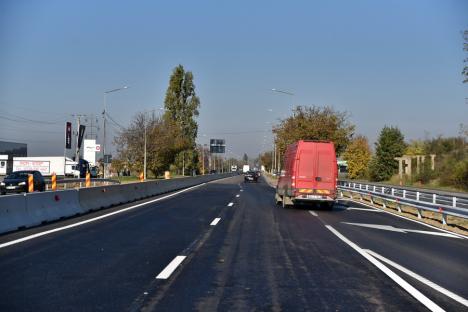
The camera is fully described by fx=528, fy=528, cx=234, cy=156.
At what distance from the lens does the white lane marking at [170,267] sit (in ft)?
25.3

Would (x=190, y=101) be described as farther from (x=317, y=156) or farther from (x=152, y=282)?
(x=152, y=282)

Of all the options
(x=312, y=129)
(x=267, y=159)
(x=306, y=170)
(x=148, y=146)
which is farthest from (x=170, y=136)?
(x=267, y=159)

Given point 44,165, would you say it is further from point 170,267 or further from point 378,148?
point 170,267

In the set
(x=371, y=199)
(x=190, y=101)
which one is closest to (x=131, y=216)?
(x=371, y=199)

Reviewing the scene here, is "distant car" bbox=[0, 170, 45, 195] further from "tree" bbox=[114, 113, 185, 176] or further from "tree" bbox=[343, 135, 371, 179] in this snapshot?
"tree" bbox=[343, 135, 371, 179]

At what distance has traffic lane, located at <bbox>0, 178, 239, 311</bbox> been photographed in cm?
628

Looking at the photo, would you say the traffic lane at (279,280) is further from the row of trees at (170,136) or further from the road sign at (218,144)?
the road sign at (218,144)

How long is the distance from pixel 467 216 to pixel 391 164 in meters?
60.1

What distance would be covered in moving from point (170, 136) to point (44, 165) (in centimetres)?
1796

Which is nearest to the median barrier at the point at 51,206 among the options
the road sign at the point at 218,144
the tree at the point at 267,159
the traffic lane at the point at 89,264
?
the traffic lane at the point at 89,264

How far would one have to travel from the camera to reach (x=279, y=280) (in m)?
7.64

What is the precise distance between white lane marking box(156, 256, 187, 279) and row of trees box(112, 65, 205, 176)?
50956mm

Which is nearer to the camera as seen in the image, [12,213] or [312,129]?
[12,213]

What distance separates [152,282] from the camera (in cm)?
729
